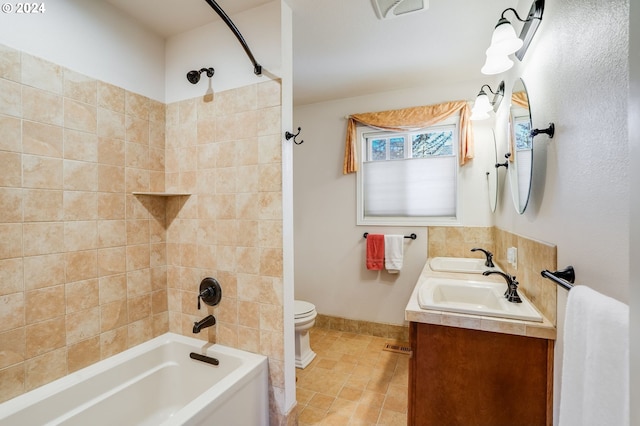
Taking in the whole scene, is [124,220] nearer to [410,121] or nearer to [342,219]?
[342,219]

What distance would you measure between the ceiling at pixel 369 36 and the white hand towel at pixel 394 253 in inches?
59.7

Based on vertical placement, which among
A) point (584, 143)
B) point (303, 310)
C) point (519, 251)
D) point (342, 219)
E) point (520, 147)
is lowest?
point (303, 310)

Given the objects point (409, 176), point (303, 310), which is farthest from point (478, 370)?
point (409, 176)

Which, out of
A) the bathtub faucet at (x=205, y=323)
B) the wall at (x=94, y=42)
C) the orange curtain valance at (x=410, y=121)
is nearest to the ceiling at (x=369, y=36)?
the wall at (x=94, y=42)

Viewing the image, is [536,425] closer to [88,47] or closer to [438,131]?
[438,131]

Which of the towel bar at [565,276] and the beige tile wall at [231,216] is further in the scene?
the beige tile wall at [231,216]

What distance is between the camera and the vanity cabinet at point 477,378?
1.22m

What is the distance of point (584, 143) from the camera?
0.92 m

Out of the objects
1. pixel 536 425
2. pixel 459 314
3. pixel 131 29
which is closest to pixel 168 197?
pixel 131 29

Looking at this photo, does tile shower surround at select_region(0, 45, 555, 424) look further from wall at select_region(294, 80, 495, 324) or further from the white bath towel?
wall at select_region(294, 80, 495, 324)

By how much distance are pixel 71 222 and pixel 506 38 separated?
234cm

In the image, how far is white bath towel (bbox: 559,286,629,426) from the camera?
563mm

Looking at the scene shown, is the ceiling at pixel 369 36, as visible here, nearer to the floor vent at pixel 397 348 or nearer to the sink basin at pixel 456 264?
the sink basin at pixel 456 264

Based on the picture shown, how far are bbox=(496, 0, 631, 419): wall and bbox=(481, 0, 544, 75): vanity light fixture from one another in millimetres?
73
